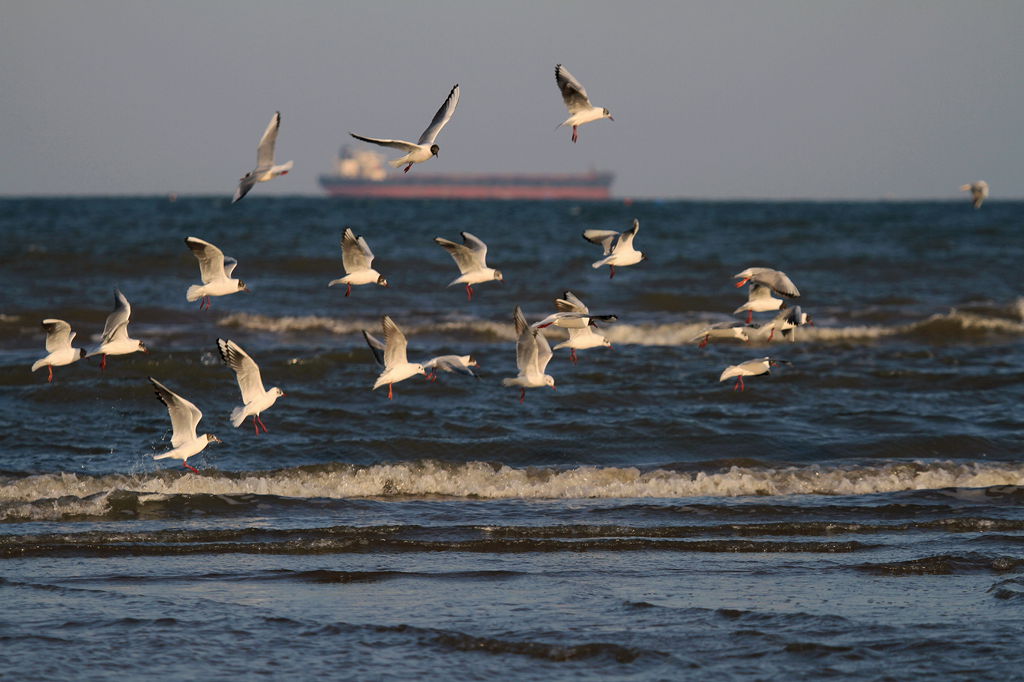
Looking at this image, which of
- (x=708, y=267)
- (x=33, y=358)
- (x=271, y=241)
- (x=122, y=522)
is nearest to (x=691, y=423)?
(x=122, y=522)

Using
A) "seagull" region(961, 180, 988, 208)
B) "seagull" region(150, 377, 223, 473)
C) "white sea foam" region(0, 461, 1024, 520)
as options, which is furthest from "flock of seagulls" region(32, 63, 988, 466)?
"seagull" region(961, 180, 988, 208)

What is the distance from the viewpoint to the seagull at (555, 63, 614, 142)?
37.8 ft

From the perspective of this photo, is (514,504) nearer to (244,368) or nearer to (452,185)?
(244,368)

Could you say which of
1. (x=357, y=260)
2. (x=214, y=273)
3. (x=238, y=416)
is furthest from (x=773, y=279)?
(x=214, y=273)

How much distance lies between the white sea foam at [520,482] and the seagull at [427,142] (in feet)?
8.69

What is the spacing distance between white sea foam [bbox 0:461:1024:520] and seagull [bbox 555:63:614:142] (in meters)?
3.08

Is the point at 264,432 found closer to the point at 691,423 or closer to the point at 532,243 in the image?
the point at 691,423

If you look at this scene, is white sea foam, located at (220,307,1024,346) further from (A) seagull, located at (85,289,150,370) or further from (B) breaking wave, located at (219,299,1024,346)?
(A) seagull, located at (85,289,150,370)

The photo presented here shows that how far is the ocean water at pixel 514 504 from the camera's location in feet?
21.0

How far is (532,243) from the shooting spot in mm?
36625

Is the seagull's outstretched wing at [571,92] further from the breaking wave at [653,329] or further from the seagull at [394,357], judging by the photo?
the breaking wave at [653,329]

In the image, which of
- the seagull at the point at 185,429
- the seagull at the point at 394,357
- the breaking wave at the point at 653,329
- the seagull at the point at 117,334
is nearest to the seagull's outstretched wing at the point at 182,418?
the seagull at the point at 185,429

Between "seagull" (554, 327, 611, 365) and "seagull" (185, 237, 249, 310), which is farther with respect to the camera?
"seagull" (554, 327, 611, 365)

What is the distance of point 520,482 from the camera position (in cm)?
1070
